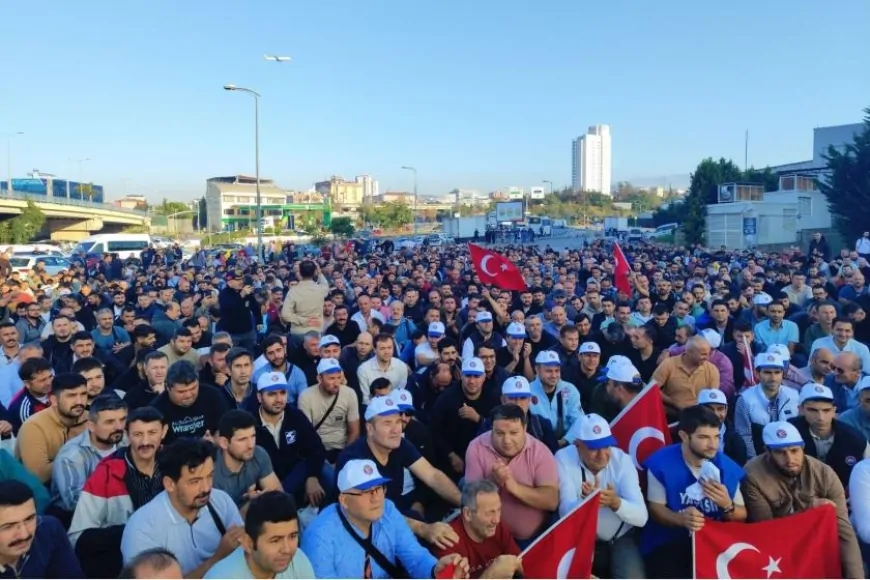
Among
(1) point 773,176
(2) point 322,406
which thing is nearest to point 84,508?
(2) point 322,406

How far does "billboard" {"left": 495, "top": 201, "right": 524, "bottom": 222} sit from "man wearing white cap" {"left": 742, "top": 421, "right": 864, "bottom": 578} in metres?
68.7

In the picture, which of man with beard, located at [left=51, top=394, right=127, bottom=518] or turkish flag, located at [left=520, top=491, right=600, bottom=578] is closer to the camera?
Result: turkish flag, located at [left=520, top=491, right=600, bottom=578]

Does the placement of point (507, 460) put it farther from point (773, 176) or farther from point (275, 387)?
point (773, 176)

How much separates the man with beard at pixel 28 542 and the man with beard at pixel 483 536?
1.97 m

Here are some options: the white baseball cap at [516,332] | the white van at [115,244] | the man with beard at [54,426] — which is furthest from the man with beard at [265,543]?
the white van at [115,244]

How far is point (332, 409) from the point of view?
627 centimetres

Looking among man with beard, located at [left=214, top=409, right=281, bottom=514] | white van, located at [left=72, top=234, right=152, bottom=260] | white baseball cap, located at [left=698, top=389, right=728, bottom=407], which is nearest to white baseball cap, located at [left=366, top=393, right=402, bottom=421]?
man with beard, located at [left=214, top=409, right=281, bottom=514]

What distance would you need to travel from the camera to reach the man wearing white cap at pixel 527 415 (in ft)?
17.7

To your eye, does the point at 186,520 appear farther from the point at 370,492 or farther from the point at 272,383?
the point at 272,383

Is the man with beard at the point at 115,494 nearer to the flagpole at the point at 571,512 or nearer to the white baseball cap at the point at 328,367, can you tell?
the white baseball cap at the point at 328,367

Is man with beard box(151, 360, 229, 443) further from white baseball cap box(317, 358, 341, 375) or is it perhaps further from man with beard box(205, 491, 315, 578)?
man with beard box(205, 491, 315, 578)

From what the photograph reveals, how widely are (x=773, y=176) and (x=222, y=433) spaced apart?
62373 millimetres

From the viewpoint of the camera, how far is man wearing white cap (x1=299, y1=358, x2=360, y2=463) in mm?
6246

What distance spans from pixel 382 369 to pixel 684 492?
377cm
